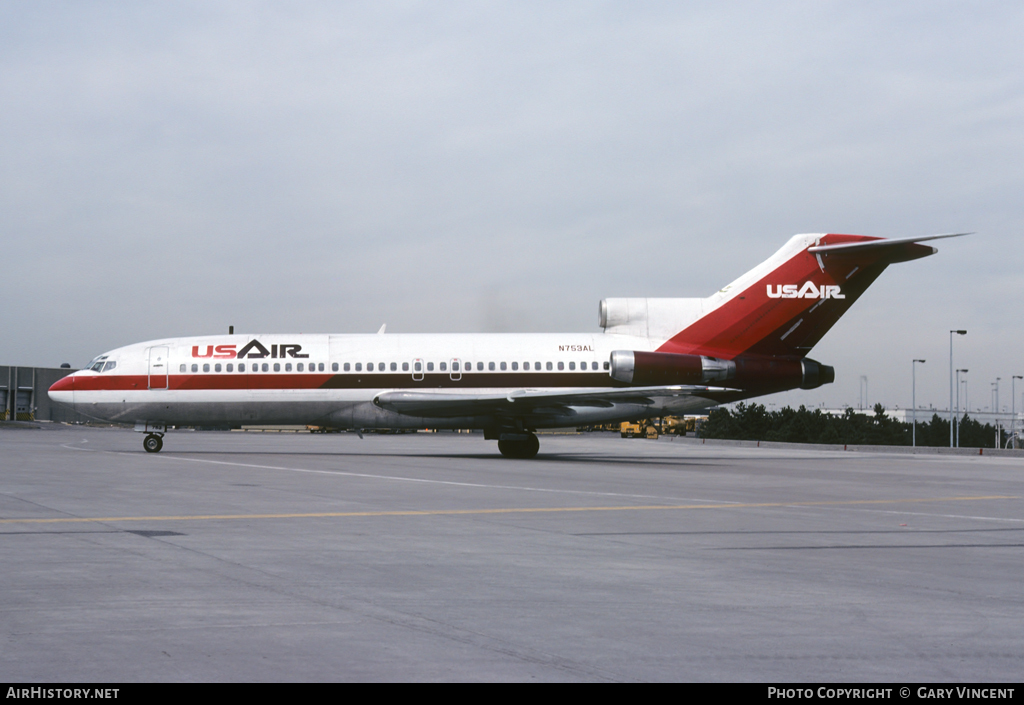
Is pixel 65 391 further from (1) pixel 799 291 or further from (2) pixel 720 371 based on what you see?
(1) pixel 799 291

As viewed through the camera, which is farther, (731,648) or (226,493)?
(226,493)

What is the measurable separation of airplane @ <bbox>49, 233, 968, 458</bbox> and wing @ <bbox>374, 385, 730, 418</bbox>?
80 millimetres

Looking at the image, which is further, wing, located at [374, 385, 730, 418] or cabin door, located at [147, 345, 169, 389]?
cabin door, located at [147, 345, 169, 389]

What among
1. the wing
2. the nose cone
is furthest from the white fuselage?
the nose cone

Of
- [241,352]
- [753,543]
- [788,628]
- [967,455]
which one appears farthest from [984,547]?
[967,455]

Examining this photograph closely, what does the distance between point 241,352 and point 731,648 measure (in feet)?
93.3

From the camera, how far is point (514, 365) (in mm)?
32000

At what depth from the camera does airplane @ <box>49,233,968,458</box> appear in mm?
31625

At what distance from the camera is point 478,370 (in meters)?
31.9

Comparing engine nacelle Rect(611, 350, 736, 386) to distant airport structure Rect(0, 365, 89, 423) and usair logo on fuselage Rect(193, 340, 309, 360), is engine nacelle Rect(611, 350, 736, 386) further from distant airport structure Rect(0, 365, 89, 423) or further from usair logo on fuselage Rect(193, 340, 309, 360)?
distant airport structure Rect(0, 365, 89, 423)

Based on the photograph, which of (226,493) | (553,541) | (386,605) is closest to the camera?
(386,605)

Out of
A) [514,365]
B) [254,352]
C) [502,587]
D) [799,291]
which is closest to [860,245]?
[799,291]

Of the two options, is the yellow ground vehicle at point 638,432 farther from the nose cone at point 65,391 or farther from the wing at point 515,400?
the nose cone at point 65,391
